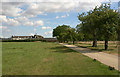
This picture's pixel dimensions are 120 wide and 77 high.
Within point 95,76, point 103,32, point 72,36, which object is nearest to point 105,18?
point 103,32

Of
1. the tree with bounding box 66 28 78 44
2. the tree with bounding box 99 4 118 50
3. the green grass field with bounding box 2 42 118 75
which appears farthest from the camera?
the tree with bounding box 66 28 78 44

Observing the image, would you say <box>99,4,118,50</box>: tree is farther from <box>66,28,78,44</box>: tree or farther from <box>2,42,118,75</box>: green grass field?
<box>66,28,78,44</box>: tree

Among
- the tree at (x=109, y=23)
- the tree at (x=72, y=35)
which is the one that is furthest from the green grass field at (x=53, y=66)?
the tree at (x=72, y=35)

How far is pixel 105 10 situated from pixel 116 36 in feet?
18.1

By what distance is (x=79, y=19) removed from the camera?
29094 mm

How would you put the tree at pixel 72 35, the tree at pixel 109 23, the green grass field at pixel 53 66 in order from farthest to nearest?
the tree at pixel 72 35
the tree at pixel 109 23
the green grass field at pixel 53 66

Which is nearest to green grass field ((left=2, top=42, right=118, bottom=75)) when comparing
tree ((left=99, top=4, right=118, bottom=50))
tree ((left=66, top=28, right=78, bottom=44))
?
tree ((left=99, top=4, right=118, bottom=50))

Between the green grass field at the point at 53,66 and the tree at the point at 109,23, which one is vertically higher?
the tree at the point at 109,23

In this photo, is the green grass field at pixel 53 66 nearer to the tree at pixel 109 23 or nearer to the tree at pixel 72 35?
the tree at pixel 109 23

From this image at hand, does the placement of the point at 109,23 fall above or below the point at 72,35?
above

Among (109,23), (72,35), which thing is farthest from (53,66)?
(72,35)

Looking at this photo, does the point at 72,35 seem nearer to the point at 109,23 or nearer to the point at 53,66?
the point at 109,23

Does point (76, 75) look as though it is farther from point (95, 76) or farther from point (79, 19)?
point (79, 19)

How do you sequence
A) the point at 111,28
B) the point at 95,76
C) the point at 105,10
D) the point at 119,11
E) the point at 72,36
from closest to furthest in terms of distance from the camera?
the point at 95,76 → the point at 111,28 → the point at 119,11 → the point at 105,10 → the point at 72,36
